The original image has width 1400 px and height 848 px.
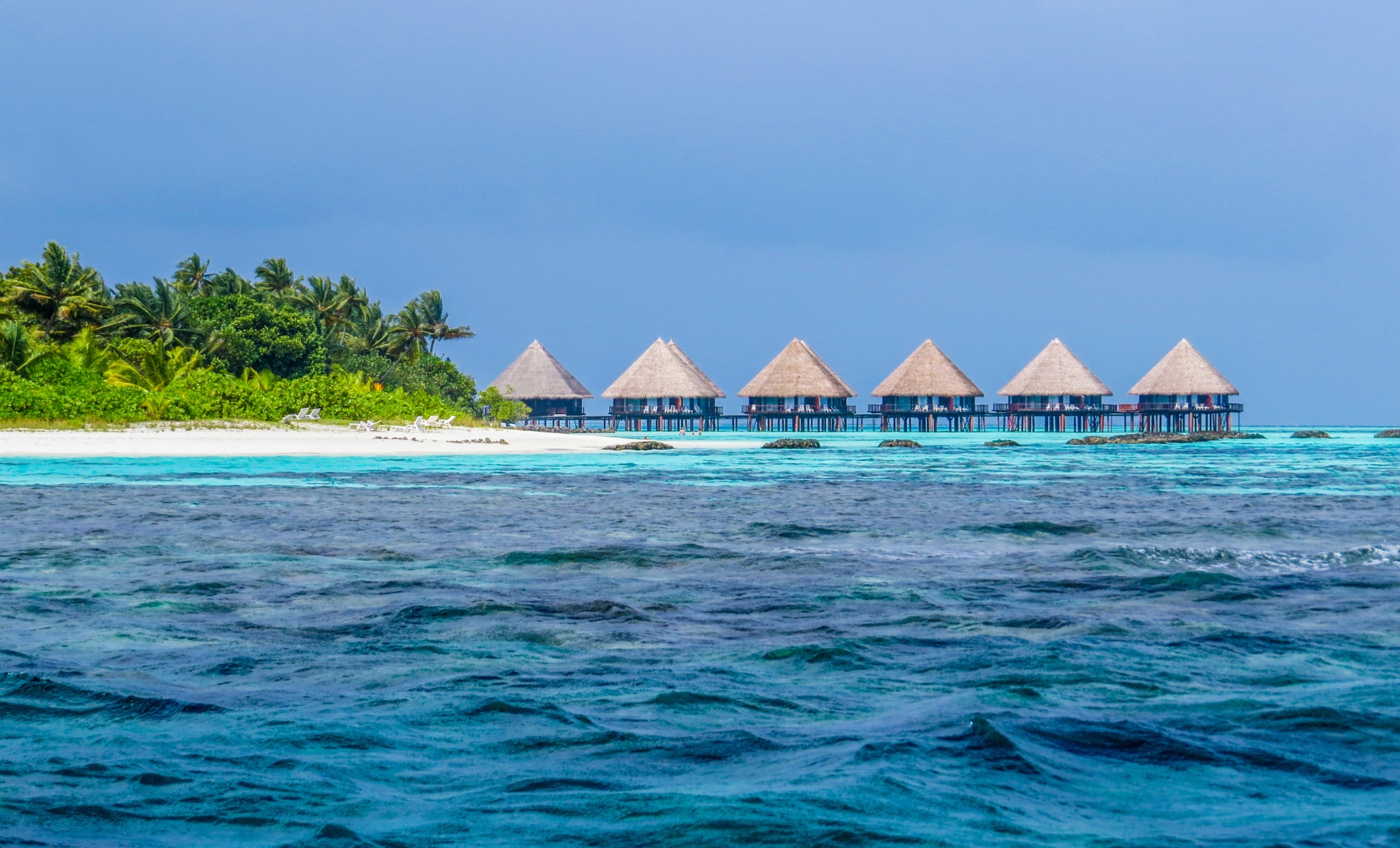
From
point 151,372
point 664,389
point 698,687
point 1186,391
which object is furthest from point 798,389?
point 698,687

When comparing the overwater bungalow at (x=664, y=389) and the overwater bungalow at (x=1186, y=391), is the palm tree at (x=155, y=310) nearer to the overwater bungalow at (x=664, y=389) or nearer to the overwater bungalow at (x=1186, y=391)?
the overwater bungalow at (x=664, y=389)

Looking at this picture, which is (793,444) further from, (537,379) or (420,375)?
(537,379)

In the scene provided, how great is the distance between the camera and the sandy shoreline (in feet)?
80.1

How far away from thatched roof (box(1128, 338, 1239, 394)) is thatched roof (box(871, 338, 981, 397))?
896cm

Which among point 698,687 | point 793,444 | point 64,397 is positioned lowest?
point 698,687

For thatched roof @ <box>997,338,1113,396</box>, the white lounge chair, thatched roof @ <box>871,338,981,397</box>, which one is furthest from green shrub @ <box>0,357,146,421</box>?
thatched roof @ <box>997,338,1113,396</box>

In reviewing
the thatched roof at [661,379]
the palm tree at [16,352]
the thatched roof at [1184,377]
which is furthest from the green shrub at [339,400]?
the thatched roof at [1184,377]

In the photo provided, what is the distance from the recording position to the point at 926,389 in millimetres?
64875

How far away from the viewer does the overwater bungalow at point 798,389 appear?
63.7 metres

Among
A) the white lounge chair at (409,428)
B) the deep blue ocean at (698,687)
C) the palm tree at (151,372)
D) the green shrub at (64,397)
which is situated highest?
the palm tree at (151,372)

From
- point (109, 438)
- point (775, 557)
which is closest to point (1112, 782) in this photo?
point (775, 557)

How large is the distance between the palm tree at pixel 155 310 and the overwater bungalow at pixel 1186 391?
154 feet

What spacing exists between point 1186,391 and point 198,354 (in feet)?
158

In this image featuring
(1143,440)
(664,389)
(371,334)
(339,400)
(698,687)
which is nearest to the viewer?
(698,687)
